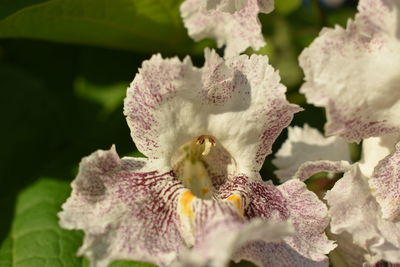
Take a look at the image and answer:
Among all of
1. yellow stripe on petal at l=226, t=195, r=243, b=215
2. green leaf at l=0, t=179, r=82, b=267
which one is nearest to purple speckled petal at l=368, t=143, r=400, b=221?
yellow stripe on petal at l=226, t=195, r=243, b=215

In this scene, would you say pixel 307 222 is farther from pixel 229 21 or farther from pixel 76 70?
pixel 76 70

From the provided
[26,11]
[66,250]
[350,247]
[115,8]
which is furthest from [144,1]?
[350,247]

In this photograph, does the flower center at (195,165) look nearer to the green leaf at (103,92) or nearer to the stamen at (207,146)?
the stamen at (207,146)

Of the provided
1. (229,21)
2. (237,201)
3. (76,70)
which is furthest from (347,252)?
(76,70)

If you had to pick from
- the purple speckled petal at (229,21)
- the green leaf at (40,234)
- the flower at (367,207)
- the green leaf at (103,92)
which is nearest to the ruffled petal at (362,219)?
the flower at (367,207)

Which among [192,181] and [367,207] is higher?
[192,181]

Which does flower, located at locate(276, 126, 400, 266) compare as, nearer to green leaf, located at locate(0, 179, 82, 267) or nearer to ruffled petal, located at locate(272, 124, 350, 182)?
ruffled petal, located at locate(272, 124, 350, 182)

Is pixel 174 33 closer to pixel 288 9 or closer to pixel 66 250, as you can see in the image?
pixel 288 9
